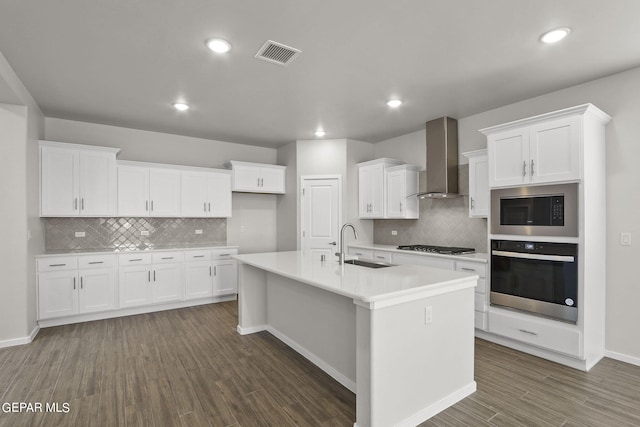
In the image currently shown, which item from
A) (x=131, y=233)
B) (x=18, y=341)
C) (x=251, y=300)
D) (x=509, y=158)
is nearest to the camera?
(x=509, y=158)

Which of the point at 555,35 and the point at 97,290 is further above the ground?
the point at 555,35

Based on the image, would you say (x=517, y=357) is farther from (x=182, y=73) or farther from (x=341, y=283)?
(x=182, y=73)

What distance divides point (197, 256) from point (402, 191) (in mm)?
3290

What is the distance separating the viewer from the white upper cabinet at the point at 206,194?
5105mm

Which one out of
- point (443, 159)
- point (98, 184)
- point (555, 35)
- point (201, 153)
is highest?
point (555, 35)

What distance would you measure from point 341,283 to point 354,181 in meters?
3.69

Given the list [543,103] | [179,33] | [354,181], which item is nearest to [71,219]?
[179,33]

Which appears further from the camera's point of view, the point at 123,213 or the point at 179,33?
the point at 123,213

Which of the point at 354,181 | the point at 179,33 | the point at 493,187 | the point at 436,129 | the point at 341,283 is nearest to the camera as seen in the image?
the point at 341,283

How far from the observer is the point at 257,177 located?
5719 mm

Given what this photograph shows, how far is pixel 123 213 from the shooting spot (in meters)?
4.62

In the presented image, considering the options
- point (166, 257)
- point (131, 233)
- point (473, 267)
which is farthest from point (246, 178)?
point (473, 267)

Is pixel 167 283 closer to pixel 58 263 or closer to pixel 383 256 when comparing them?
pixel 58 263

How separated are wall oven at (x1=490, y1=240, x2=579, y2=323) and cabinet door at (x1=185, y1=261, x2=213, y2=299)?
12.8ft
